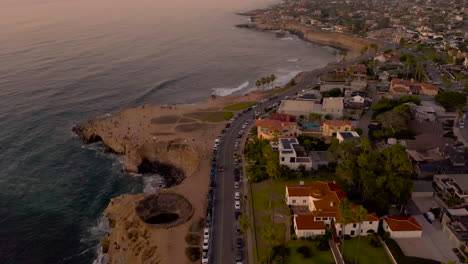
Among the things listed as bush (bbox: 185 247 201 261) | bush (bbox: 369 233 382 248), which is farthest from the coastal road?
bush (bbox: 369 233 382 248)

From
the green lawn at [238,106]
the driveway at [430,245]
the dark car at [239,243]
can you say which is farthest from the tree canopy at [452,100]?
the dark car at [239,243]

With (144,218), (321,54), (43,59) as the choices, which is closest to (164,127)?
(144,218)

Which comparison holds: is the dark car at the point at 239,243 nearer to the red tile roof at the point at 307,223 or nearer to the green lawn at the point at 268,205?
the green lawn at the point at 268,205

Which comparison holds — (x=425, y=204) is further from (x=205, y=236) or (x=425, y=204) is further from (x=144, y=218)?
(x=144, y=218)

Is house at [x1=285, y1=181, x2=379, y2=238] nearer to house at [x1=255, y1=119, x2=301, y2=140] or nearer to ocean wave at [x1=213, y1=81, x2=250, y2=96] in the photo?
house at [x1=255, y1=119, x2=301, y2=140]

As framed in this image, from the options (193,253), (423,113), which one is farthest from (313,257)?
(423,113)

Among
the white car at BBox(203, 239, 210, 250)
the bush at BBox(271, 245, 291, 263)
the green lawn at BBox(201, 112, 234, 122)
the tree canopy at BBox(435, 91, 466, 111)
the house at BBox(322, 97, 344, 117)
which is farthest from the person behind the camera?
the green lawn at BBox(201, 112, 234, 122)

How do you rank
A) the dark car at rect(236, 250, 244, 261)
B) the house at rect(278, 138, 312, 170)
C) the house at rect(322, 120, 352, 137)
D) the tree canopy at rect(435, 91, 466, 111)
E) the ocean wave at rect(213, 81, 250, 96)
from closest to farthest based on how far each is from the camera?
the dark car at rect(236, 250, 244, 261) → the house at rect(278, 138, 312, 170) → the house at rect(322, 120, 352, 137) → the tree canopy at rect(435, 91, 466, 111) → the ocean wave at rect(213, 81, 250, 96)
